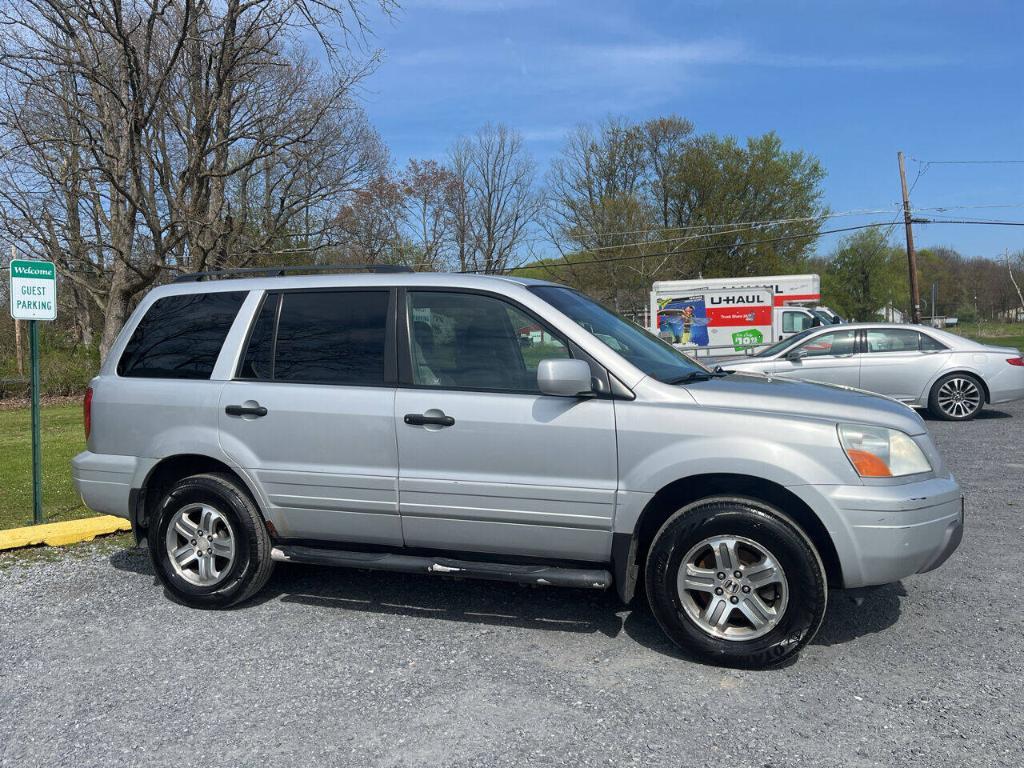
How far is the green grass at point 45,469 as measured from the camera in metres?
7.63

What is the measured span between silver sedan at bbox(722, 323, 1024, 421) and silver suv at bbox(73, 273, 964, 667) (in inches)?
323

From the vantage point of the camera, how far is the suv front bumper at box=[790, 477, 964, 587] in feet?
12.1

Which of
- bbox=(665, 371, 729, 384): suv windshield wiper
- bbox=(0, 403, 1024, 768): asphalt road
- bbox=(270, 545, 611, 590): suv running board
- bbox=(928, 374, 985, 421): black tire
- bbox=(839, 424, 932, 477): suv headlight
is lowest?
bbox=(0, 403, 1024, 768): asphalt road

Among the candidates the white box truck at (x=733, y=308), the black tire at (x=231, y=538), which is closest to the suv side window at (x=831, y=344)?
the black tire at (x=231, y=538)

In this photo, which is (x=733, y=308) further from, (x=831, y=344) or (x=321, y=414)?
(x=321, y=414)

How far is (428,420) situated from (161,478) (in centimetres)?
187

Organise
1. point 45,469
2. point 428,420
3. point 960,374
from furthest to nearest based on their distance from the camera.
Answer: point 960,374, point 45,469, point 428,420

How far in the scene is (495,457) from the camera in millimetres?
4156

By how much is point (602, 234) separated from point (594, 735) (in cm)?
4707

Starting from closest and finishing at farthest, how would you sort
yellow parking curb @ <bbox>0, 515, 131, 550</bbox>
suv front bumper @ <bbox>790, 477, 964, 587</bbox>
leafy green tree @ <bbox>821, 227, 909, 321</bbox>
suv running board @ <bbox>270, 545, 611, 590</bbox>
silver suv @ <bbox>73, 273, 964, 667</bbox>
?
suv front bumper @ <bbox>790, 477, 964, 587</bbox>, silver suv @ <bbox>73, 273, 964, 667</bbox>, suv running board @ <bbox>270, 545, 611, 590</bbox>, yellow parking curb @ <bbox>0, 515, 131, 550</bbox>, leafy green tree @ <bbox>821, 227, 909, 321</bbox>

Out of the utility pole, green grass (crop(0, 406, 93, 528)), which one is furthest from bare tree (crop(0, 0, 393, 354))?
the utility pole

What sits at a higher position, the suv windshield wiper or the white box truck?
Answer: the white box truck

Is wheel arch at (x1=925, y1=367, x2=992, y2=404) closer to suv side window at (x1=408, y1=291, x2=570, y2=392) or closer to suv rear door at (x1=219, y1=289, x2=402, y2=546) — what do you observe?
suv side window at (x1=408, y1=291, x2=570, y2=392)

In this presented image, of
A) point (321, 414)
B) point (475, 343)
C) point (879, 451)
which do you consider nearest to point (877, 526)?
point (879, 451)
